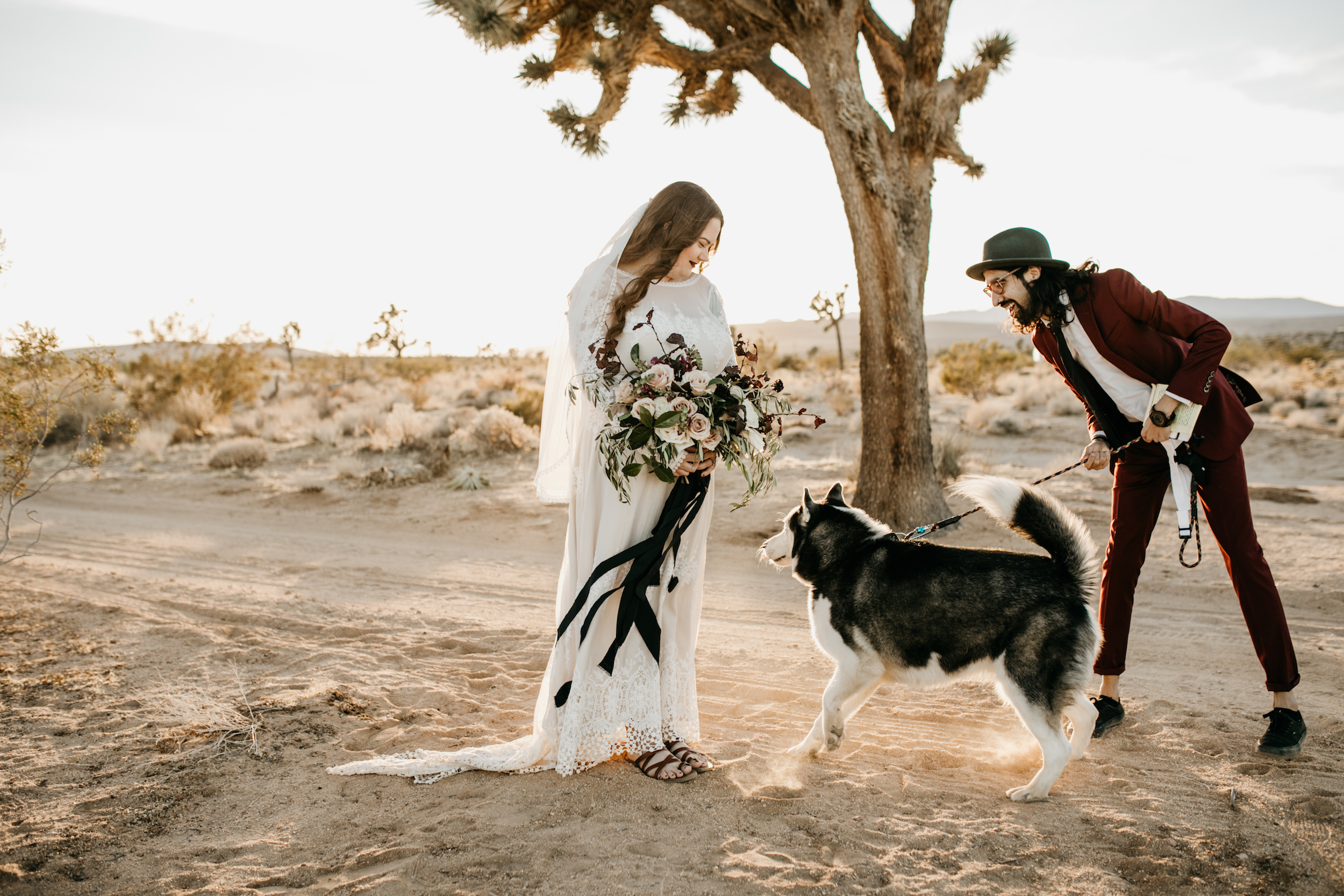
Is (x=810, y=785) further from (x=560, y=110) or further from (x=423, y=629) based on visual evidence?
(x=560, y=110)

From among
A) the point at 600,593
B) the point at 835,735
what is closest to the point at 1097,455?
the point at 835,735

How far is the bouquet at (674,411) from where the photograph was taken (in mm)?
3197

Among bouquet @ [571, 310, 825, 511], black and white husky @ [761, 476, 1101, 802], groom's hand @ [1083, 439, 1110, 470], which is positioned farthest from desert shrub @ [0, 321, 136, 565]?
groom's hand @ [1083, 439, 1110, 470]

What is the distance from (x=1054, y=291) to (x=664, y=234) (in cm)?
191

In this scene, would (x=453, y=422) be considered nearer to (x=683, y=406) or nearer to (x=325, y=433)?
(x=325, y=433)

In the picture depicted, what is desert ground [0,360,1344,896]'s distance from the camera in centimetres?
282

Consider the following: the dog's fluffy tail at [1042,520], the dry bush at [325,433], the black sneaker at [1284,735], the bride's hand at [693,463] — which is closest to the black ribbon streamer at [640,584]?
the bride's hand at [693,463]

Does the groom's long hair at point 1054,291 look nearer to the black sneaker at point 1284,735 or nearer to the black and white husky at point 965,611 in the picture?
the black and white husky at point 965,611

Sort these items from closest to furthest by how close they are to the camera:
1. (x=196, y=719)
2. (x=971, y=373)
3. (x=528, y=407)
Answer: (x=196, y=719), (x=528, y=407), (x=971, y=373)

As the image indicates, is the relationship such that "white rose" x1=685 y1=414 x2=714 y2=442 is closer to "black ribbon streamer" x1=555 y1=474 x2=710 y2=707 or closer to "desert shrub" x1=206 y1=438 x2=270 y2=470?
"black ribbon streamer" x1=555 y1=474 x2=710 y2=707

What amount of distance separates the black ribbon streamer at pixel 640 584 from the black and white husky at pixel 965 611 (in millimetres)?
503

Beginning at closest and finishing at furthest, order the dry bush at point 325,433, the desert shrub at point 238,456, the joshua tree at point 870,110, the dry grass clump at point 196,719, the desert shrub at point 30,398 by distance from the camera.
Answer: the dry grass clump at point 196,719, the desert shrub at point 30,398, the joshua tree at point 870,110, the desert shrub at point 238,456, the dry bush at point 325,433

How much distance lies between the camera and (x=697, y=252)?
3.54 m

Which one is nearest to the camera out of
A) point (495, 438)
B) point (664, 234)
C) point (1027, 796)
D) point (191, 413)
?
point (1027, 796)
